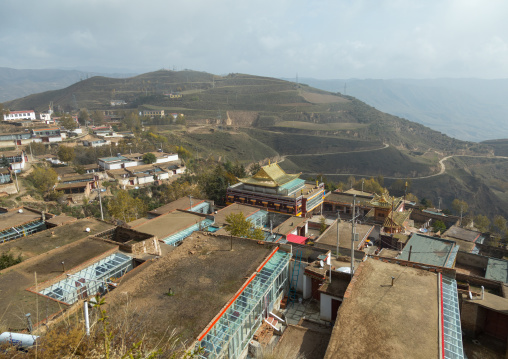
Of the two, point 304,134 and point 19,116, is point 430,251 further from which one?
point 19,116

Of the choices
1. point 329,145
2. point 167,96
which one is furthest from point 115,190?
point 167,96

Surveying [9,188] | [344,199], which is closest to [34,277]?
[9,188]

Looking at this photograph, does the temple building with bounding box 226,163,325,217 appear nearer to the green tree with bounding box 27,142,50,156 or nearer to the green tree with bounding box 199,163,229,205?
the green tree with bounding box 199,163,229,205

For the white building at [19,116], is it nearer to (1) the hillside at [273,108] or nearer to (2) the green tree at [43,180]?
(1) the hillside at [273,108]

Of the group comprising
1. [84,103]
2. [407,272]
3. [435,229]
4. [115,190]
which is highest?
Result: [84,103]

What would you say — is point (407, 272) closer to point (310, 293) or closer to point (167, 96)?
point (310, 293)

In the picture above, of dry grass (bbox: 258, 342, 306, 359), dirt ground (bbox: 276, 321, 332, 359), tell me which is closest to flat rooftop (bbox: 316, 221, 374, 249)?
dirt ground (bbox: 276, 321, 332, 359)

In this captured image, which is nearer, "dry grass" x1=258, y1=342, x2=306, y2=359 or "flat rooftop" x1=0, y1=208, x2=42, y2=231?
"dry grass" x1=258, y1=342, x2=306, y2=359
